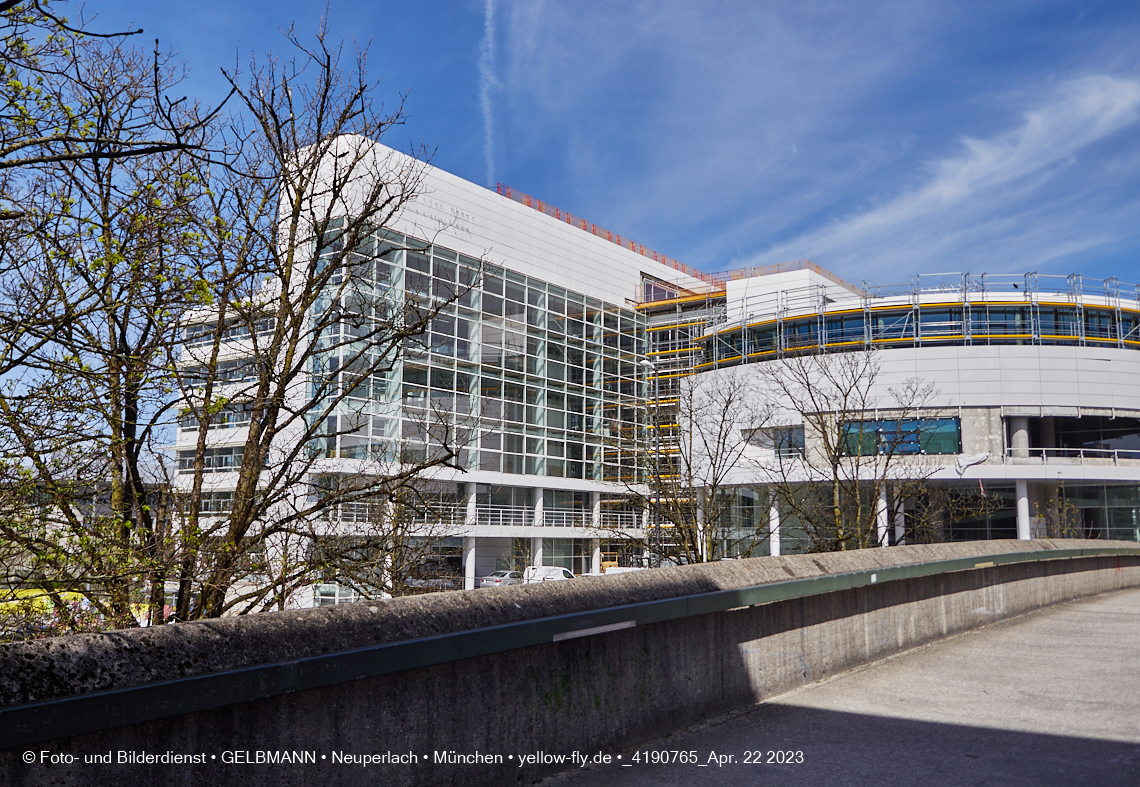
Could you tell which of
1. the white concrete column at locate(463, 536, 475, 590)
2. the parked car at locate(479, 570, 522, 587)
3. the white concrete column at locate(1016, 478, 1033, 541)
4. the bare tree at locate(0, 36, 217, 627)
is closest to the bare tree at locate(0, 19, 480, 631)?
the bare tree at locate(0, 36, 217, 627)

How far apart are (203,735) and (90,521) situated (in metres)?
3.44

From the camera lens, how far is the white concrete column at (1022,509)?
4806cm

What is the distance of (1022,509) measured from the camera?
1903 inches

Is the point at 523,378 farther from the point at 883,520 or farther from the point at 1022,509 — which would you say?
the point at 1022,509

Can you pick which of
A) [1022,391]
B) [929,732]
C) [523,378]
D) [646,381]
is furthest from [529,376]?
[929,732]

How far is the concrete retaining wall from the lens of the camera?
3140 millimetres

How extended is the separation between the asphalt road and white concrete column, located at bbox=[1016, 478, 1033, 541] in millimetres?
43536

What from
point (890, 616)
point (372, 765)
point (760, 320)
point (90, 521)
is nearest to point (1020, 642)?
point (890, 616)

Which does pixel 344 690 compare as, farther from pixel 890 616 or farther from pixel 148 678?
pixel 890 616

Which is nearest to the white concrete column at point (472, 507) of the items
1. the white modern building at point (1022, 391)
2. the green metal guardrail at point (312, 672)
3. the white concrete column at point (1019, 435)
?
the white modern building at point (1022, 391)

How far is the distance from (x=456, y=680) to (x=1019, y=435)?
5266 cm

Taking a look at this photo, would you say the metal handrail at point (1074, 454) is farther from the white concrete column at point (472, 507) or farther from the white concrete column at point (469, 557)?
the white concrete column at point (469, 557)

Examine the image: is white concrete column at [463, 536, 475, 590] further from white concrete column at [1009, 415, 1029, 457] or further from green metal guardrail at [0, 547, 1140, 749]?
green metal guardrail at [0, 547, 1140, 749]

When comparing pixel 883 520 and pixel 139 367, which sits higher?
pixel 139 367
